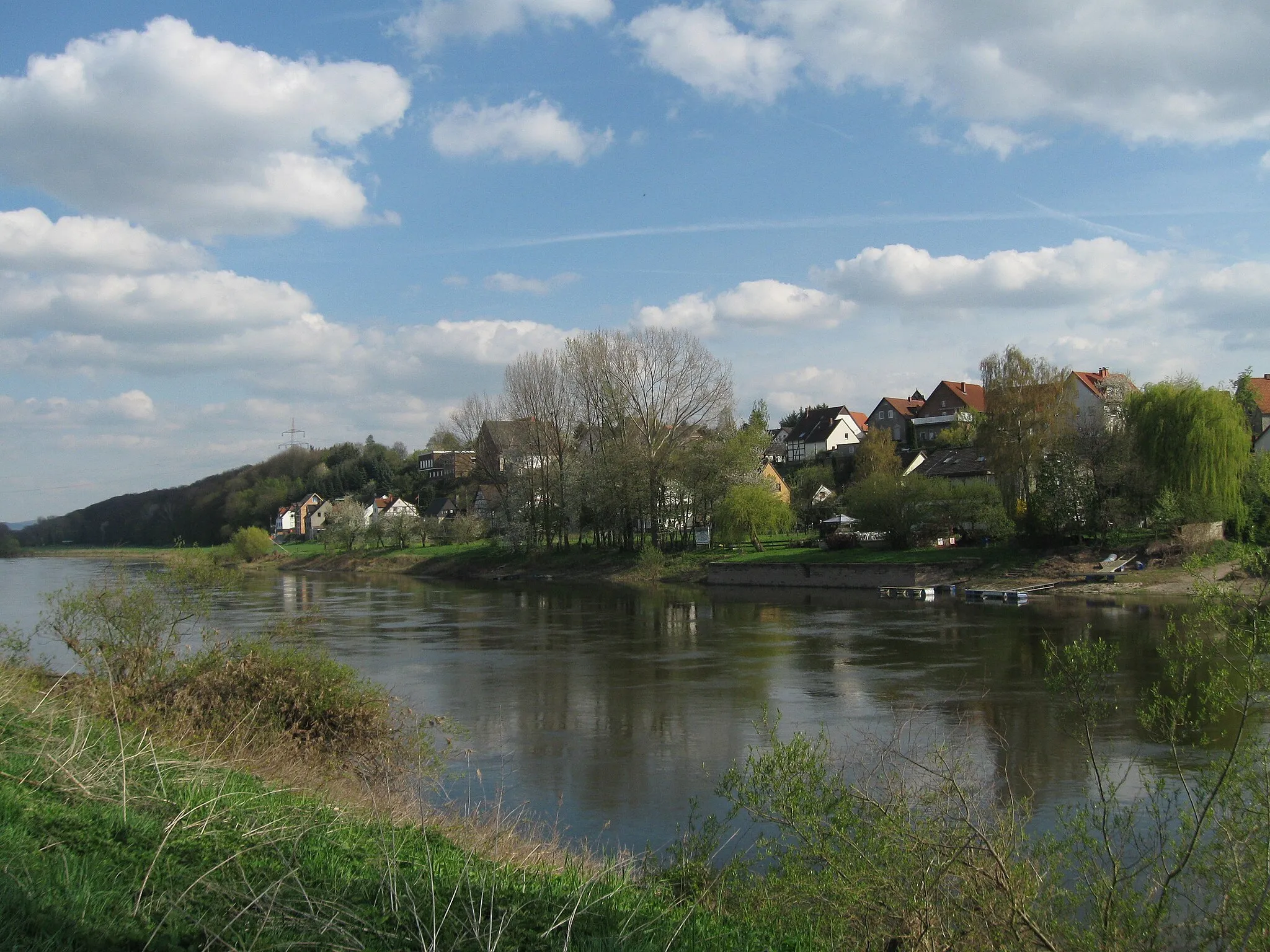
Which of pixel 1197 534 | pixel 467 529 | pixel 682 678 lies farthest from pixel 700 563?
pixel 682 678

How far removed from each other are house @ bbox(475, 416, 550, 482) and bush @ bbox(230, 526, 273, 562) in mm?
23900

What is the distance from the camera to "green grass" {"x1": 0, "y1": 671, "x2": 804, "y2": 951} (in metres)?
4.87

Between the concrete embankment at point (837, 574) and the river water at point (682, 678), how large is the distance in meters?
2.06

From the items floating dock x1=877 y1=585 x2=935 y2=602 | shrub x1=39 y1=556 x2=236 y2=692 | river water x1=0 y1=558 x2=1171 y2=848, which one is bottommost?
floating dock x1=877 y1=585 x2=935 y2=602

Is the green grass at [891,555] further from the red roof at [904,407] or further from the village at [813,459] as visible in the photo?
the red roof at [904,407]

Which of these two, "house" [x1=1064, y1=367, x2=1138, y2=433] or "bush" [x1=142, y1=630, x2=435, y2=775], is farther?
"house" [x1=1064, y1=367, x2=1138, y2=433]

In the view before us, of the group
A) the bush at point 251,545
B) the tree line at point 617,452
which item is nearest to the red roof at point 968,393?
the tree line at point 617,452

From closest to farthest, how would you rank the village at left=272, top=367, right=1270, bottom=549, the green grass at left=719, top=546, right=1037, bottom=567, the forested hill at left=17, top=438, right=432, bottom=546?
the green grass at left=719, top=546, right=1037, bottom=567 < the village at left=272, top=367, right=1270, bottom=549 < the forested hill at left=17, top=438, right=432, bottom=546

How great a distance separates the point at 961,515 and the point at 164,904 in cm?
4347

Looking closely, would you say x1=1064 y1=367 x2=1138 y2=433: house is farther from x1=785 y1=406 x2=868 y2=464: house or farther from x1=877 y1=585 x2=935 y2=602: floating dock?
x1=785 y1=406 x2=868 y2=464: house

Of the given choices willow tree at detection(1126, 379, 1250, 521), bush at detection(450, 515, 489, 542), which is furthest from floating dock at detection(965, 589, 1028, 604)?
bush at detection(450, 515, 489, 542)

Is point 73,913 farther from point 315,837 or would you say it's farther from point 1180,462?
point 1180,462

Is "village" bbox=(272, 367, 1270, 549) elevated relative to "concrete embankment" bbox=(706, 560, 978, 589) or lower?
elevated

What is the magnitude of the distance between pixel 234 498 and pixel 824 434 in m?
65.8
